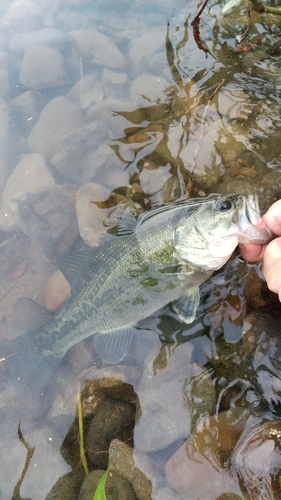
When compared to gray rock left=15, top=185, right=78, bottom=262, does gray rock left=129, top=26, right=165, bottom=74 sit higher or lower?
higher

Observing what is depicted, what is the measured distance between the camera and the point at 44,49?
17.9 ft

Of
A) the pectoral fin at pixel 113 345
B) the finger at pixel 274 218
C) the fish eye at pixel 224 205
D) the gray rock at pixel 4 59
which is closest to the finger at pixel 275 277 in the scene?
the finger at pixel 274 218

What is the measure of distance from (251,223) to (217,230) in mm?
316

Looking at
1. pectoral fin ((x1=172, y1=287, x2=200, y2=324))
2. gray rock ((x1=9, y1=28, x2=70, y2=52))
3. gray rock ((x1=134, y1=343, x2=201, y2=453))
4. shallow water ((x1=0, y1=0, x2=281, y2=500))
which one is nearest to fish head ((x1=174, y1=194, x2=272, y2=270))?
pectoral fin ((x1=172, y1=287, x2=200, y2=324))

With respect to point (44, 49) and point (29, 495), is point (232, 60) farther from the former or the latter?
point (29, 495)

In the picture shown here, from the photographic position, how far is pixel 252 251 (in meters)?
3.41

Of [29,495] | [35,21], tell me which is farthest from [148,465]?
[35,21]

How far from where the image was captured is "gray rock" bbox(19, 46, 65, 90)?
208 inches

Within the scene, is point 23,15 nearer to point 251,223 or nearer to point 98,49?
point 98,49

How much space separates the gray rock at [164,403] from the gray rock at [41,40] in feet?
15.0

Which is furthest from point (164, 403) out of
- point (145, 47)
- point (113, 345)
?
point (145, 47)

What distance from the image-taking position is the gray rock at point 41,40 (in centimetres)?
555

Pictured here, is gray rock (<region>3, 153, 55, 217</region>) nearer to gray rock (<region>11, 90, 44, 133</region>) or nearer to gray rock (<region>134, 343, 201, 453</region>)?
gray rock (<region>11, 90, 44, 133</region>)

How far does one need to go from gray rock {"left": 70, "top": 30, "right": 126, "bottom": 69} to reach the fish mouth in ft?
10.2
